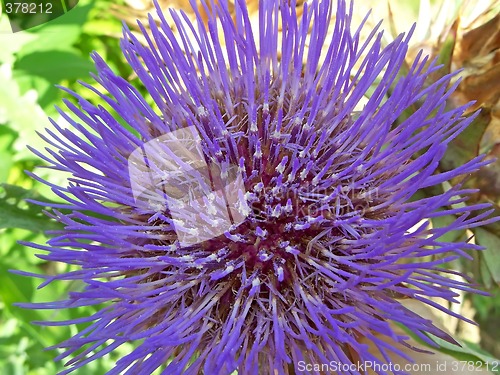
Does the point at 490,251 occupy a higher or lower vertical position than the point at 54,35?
lower

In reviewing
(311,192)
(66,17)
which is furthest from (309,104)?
(66,17)
